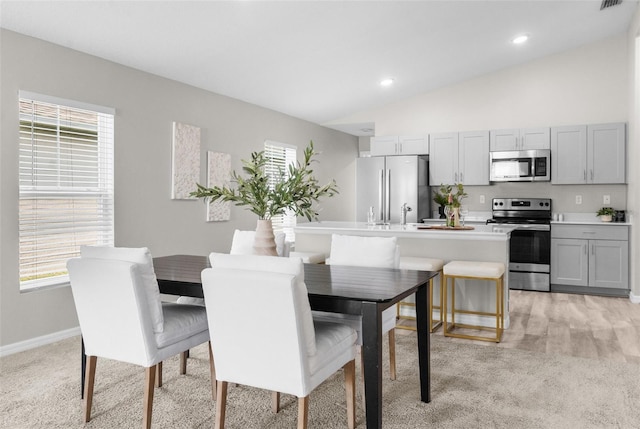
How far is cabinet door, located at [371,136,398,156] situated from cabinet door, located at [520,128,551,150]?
170 cm

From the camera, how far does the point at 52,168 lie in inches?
148

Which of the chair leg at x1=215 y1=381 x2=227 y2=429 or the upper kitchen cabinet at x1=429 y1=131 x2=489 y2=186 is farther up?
the upper kitchen cabinet at x1=429 y1=131 x2=489 y2=186

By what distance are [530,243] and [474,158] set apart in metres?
1.35

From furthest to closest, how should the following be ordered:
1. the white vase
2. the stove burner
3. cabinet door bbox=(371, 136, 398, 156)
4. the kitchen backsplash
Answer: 1. cabinet door bbox=(371, 136, 398, 156)
2. the stove burner
3. the kitchen backsplash
4. the white vase

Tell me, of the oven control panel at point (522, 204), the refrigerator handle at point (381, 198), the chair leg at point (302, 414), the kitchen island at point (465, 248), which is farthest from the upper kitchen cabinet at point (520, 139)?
the chair leg at point (302, 414)

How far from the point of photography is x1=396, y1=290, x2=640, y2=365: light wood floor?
3.64 metres

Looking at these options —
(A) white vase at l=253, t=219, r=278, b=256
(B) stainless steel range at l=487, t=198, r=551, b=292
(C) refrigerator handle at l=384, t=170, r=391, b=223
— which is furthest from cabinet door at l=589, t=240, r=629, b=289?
(A) white vase at l=253, t=219, r=278, b=256

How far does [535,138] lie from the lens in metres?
6.20

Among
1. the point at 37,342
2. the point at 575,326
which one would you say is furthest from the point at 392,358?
the point at 37,342

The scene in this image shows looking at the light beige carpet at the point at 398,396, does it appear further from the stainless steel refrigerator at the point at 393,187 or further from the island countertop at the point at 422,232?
the stainless steel refrigerator at the point at 393,187

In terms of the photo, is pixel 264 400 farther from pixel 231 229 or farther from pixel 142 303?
pixel 231 229

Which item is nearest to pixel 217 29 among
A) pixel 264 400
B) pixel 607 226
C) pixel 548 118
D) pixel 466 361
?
pixel 264 400

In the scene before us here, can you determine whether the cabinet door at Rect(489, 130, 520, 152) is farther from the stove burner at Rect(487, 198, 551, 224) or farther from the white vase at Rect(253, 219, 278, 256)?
the white vase at Rect(253, 219, 278, 256)

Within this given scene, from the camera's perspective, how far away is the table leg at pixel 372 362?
2.10 metres
